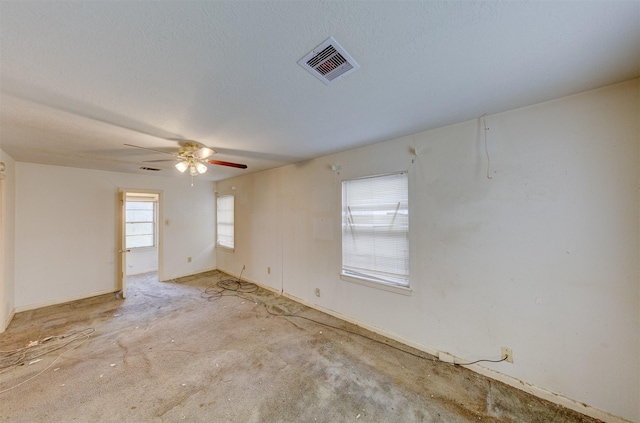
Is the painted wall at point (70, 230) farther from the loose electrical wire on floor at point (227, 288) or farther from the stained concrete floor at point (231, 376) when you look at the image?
the loose electrical wire on floor at point (227, 288)

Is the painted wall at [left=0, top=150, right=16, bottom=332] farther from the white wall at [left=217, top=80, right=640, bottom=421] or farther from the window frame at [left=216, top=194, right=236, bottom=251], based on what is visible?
the white wall at [left=217, top=80, right=640, bottom=421]

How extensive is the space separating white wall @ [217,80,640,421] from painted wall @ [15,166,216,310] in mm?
4638

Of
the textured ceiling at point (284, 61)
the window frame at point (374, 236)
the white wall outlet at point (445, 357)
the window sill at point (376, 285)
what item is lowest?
the white wall outlet at point (445, 357)

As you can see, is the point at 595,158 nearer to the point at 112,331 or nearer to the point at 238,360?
the point at 238,360

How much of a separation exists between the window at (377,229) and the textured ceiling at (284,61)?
85 cm

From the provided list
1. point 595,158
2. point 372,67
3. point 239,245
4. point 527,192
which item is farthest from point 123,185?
point 595,158

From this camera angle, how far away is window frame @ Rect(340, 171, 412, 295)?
106 inches

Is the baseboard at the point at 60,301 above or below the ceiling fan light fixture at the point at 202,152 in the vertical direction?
below

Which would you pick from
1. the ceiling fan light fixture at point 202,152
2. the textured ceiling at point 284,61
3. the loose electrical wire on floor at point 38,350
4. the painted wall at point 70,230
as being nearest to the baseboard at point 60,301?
the painted wall at point 70,230

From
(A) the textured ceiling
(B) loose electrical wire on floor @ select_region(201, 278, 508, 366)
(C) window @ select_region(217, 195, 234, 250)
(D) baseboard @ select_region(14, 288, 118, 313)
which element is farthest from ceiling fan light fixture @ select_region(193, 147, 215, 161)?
(D) baseboard @ select_region(14, 288, 118, 313)

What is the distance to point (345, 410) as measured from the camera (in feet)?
5.97

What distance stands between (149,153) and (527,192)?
436cm

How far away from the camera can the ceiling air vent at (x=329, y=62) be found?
1260 mm

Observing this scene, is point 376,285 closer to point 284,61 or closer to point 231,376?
point 231,376
